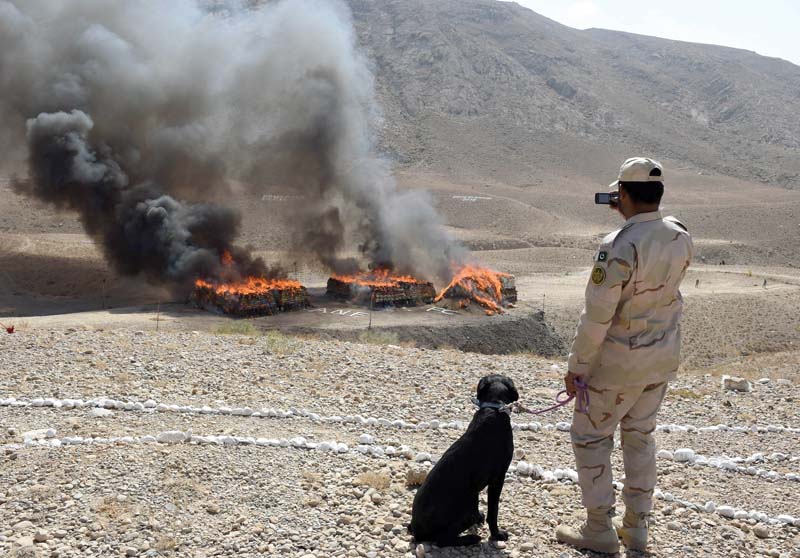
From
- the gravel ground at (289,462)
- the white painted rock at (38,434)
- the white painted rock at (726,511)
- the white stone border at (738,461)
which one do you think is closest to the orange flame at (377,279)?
the gravel ground at (289,462)

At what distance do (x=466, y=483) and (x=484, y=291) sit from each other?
20059mm

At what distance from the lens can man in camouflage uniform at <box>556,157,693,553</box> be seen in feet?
12.7

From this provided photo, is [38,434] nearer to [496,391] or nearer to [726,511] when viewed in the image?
[496,391]

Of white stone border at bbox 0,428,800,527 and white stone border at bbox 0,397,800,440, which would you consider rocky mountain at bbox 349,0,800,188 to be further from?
white stone border at bbox 0,428,800,527

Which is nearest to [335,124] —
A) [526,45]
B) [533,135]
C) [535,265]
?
[535,265]

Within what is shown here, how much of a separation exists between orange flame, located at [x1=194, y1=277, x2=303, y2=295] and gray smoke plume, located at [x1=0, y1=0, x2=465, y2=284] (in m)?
0.71

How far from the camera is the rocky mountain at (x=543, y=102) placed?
8062 cm

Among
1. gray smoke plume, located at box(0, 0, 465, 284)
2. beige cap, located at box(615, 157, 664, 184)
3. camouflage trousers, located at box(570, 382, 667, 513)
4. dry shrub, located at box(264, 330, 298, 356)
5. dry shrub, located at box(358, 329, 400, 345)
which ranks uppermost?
gray smoke plume, located at box(0, 0, 465, 284)

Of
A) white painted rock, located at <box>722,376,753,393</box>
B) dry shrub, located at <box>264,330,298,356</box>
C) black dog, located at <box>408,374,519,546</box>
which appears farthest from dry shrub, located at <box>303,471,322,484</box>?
white painted rock, located at <box>722,376,753,393</box>

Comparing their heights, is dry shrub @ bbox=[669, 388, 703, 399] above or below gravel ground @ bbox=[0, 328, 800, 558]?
above

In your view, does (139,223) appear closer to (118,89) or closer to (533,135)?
(118,89)

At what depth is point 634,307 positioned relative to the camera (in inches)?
156

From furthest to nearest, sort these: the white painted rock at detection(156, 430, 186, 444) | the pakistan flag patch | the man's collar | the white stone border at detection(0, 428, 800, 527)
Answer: the white painted rock at detection(156, 430, 186, 444) < the white stone border at detection(0, 428, 800, 527) < the man's collar < the pakistan flag patch

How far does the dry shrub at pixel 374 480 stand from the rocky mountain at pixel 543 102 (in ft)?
225
